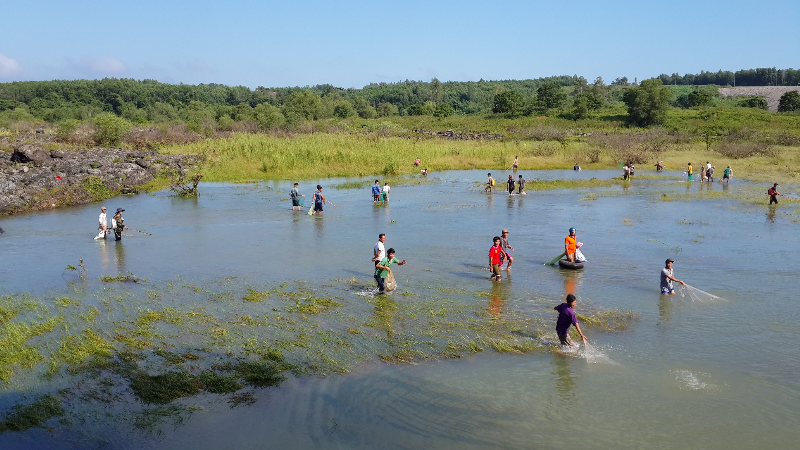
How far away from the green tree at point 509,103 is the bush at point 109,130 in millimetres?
62698

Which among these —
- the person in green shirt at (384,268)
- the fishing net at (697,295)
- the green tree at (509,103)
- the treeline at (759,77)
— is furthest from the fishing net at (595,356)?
the treeline at (759,77)

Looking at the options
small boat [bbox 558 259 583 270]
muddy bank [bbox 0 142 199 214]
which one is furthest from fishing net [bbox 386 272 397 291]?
muddy bank [bbox 0 142 199 214]

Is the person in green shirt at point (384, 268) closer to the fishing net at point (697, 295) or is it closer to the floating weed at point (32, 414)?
the fishing net at point (697, 295)

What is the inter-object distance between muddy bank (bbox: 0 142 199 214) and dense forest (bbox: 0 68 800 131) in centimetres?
1382

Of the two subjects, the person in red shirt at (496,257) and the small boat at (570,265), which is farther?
the small boat at (570,265)

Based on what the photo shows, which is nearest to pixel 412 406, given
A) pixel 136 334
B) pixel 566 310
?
pixel 566 310

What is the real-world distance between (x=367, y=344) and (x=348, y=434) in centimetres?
323

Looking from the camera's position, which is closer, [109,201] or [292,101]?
[109,201]

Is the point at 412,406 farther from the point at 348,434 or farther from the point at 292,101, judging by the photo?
the point at 292,101

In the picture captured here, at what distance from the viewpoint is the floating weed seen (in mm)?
9430

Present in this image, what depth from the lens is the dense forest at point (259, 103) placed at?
7700 centimetres

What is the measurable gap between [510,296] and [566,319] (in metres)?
3.83

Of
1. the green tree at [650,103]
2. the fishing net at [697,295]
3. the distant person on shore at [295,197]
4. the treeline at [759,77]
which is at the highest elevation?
the treeline at [759,77]

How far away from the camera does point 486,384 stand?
1108 centimetres
